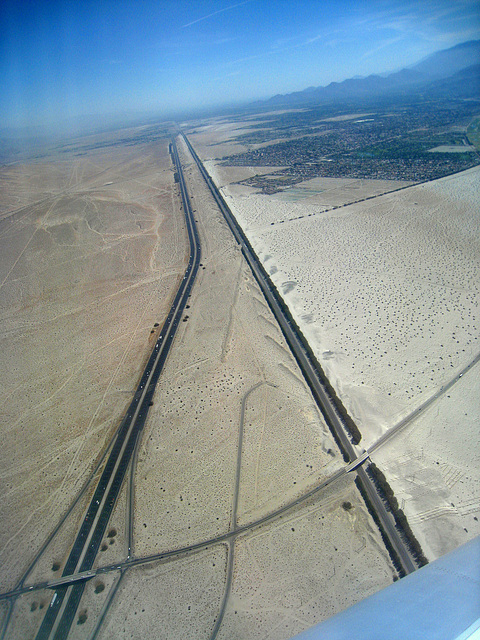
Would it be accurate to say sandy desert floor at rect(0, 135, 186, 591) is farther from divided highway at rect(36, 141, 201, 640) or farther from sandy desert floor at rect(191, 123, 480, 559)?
sandy desert floor at rect(191, 123, 480, 559)

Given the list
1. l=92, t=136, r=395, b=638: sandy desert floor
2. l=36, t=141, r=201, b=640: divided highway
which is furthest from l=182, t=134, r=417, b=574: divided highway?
l=36, t=141, r=201, b=640: divided highway

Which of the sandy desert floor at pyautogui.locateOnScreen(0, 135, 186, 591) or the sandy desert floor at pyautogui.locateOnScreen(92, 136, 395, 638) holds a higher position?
the sandy desert floor at pyautogui.locateOnScreen(0, 135, 186, 591)

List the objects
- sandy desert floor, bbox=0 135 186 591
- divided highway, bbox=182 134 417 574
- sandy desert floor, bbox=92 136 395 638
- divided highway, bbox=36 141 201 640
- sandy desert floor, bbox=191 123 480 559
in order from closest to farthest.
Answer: sandy desert floor, bbox=92 136 395 638, divided highway, bbox=36 141 201 640, divided highway, bbox=182 134 417 574, sandy desert floor, bbox=191 123 480 559, sandy desert floor, bbox=0 135 186 591

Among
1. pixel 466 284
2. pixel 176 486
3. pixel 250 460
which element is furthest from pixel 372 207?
pixel 176 486

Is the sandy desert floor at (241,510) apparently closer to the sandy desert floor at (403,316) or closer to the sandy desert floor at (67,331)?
the sandy desert floor at (403,316)

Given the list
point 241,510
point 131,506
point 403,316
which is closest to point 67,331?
point 131,506
